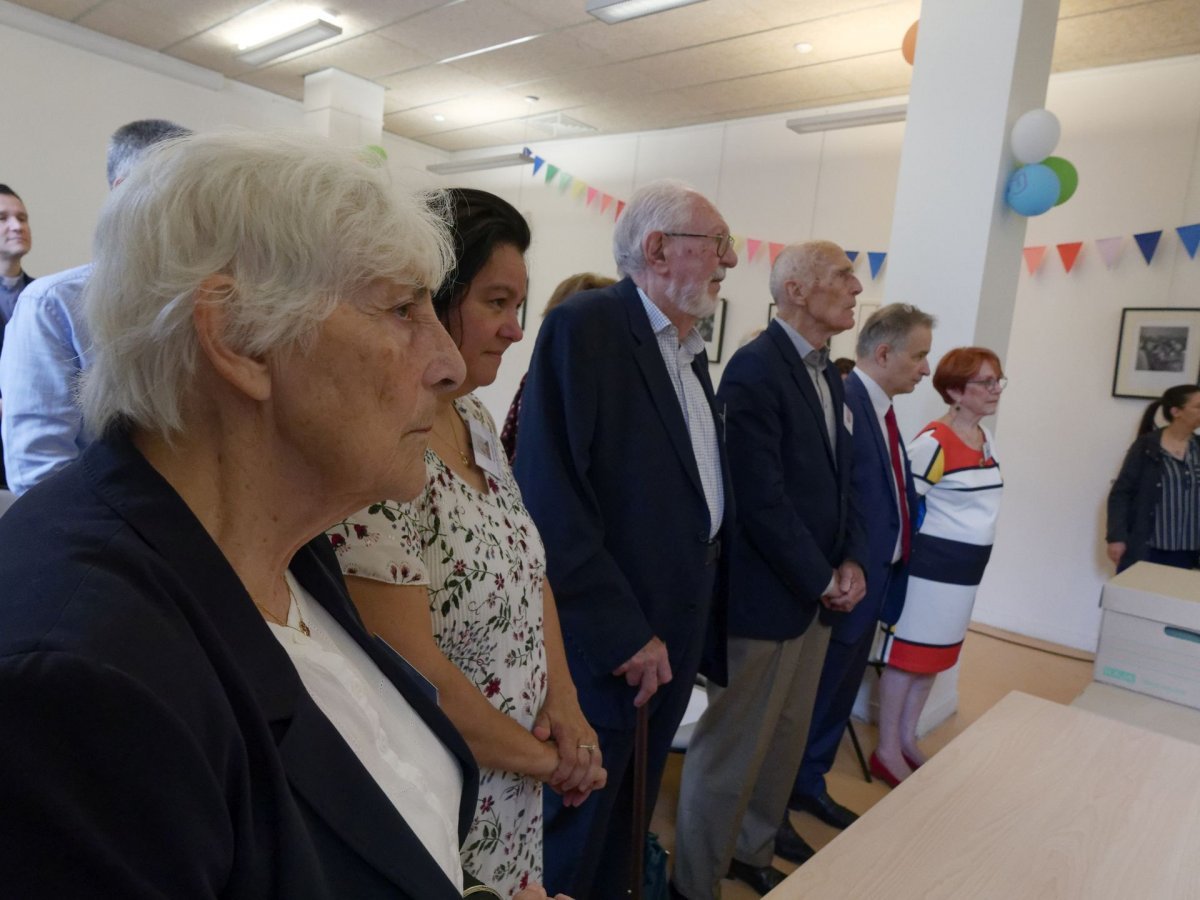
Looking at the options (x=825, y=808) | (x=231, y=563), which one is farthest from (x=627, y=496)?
(x=825, y=808)

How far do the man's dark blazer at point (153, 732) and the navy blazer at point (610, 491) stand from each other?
3.22 feet

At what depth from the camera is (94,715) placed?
43cm

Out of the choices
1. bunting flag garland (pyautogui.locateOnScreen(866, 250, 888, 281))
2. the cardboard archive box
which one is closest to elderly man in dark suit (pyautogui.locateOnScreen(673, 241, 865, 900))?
the cardboard archive box

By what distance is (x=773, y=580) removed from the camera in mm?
2107

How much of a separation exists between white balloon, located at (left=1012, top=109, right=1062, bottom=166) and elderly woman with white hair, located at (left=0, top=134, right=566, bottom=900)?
3.11 m

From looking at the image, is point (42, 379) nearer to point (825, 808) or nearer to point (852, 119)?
point (825, 808)

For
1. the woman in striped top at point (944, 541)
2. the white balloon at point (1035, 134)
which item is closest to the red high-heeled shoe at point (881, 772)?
the woman in striped top at point (944, 541)

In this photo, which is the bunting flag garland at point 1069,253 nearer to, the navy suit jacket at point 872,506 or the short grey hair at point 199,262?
the navy suit jacket at point 872,506

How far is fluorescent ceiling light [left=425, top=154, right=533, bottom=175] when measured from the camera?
21.2ft

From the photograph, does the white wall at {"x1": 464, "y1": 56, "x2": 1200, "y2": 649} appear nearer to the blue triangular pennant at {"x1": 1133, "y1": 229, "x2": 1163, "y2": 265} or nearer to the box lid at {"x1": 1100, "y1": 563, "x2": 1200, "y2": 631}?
the blue triangular pennant at {"x1": 1133, "y1": 229, "x2": 1163, "y2": 265}

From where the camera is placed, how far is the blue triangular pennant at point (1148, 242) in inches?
171

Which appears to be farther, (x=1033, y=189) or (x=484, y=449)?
(x=1033, y=189)

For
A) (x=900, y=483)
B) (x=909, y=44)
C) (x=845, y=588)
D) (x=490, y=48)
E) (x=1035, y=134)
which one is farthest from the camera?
(x=490, y=48)

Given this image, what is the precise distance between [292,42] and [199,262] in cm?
571
